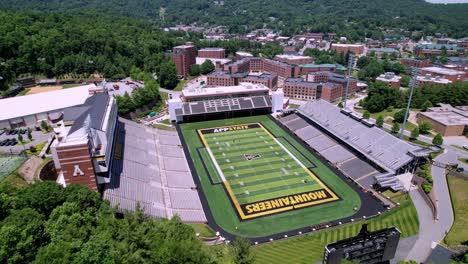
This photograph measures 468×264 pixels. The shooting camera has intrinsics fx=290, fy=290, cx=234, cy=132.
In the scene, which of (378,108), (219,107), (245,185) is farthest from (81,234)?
(378,108)

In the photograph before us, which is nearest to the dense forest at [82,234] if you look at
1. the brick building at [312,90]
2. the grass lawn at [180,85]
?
the brick building at [312,90]

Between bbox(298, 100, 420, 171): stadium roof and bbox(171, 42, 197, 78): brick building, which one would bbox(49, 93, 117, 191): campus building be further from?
bbox(171, 42, 197, 78): brick building

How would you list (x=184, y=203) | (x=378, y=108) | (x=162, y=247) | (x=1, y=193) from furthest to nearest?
(x=378, y=108)
(x=184, y=203)
(x=1, y=193)
(x=162, y=247)

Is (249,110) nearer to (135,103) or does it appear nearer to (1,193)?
(135,103)

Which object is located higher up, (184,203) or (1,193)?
(1,193)

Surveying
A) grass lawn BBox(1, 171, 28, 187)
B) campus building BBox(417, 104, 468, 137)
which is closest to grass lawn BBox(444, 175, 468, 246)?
campus building BBox(417, 104, 468, 137)

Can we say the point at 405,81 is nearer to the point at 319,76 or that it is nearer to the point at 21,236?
the point at 319,76
